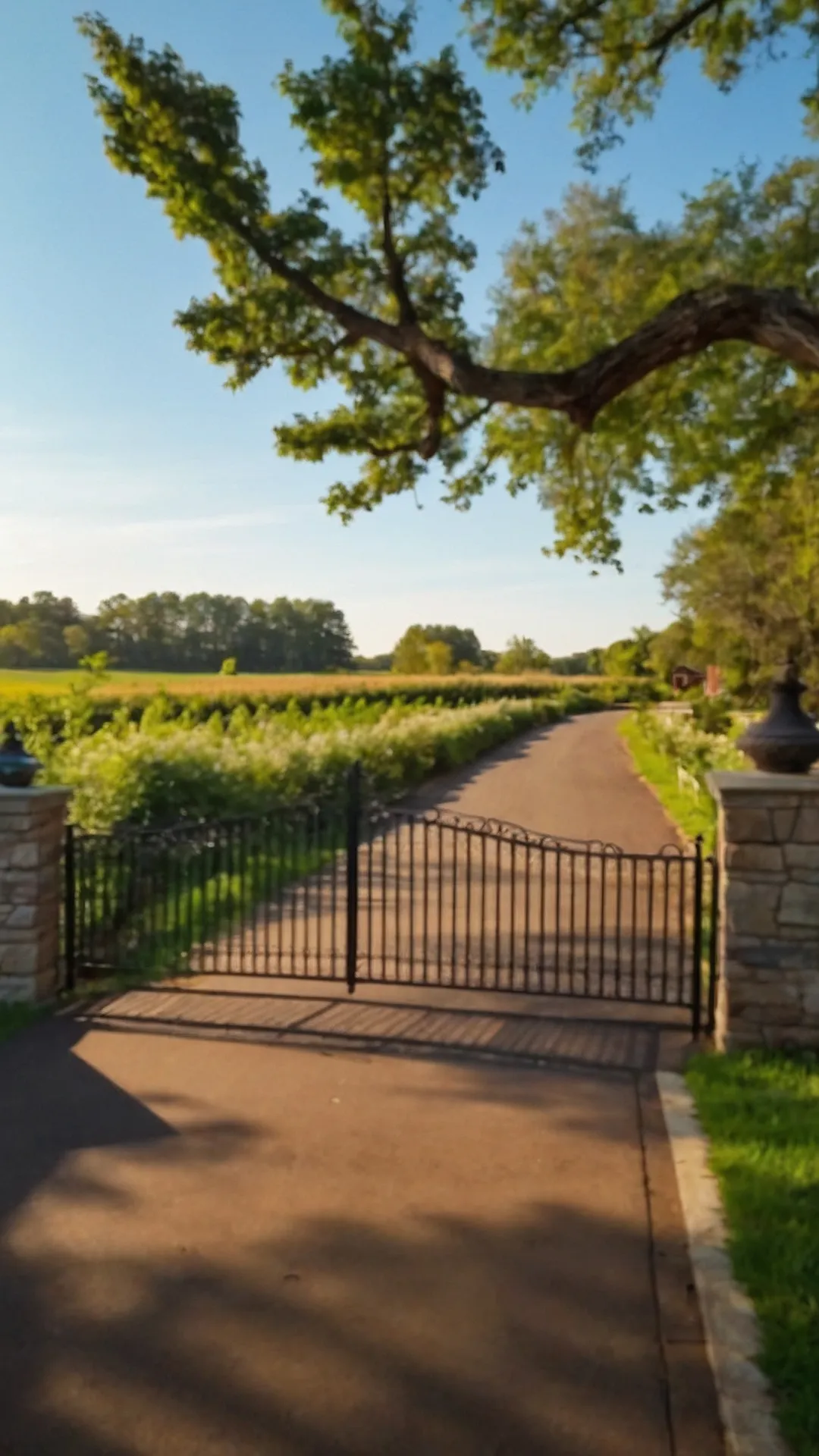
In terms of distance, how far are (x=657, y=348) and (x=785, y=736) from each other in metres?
3.50

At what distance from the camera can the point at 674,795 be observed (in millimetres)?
18453

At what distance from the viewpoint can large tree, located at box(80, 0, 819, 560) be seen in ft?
29.1

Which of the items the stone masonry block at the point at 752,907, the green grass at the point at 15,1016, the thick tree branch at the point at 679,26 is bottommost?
the green grass at the point at 15,1016

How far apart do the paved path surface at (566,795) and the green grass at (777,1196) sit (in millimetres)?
5086

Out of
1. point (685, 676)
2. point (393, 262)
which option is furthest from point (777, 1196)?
point (685, 676)

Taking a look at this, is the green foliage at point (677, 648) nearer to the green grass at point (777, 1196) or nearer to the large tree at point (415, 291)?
the large tree at point (415, 291)

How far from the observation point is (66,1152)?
489cm

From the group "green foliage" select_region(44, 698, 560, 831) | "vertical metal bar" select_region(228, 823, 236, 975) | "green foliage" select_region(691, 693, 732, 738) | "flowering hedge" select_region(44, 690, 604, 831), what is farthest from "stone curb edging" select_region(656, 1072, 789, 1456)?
"green foliage" select_region(691, 693, 732, 738)

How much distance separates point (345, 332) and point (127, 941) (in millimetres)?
6598

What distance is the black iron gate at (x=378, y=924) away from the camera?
718 cm

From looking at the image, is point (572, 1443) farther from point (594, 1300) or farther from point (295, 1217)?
point (295, 1217)

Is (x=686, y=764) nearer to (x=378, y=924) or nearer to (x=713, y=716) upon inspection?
(x=713, y=716)

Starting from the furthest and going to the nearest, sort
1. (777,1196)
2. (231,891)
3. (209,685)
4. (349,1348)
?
1. (209,685)
2. (231,891)
3. (777,1196)
4. (349,1348)

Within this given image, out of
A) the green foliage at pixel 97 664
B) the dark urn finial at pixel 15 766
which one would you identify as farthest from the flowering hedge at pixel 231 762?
the dark urn finial at pixel 15 766
